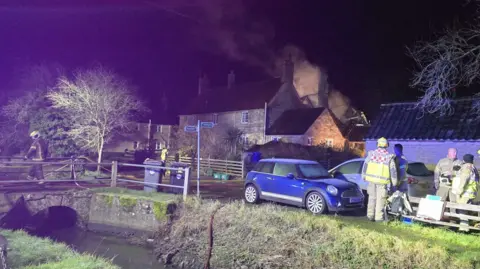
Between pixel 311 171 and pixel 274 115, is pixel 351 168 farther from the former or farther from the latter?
pixel 274 115

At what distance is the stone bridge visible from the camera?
492 inches

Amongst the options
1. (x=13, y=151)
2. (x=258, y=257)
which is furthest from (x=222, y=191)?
(x=13, y=151)

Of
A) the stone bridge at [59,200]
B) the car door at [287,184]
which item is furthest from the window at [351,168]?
the stone bridge at [59,200]

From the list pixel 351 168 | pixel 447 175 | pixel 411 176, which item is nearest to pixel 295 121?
pixel 351 168

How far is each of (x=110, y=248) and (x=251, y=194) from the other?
4706mm

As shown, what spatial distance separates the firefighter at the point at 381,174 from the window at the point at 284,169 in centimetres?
297

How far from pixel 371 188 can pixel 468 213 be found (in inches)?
84.8

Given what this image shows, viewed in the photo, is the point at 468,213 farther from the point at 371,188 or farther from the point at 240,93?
the point at 240,93

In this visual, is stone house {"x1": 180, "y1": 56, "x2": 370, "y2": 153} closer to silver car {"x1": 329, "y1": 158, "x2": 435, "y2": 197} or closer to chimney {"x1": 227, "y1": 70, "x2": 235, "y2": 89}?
chimney {"x1": 227, "y1": 70, "x2": 235, "y2": 89}

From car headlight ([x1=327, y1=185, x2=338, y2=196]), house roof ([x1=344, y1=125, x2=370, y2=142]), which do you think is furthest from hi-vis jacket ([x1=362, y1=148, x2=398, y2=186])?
house roof ([x1=344, y1=125, x2=370, y2=142])

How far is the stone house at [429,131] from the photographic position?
15.0m

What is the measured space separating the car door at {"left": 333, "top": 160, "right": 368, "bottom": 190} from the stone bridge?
874 centimetres

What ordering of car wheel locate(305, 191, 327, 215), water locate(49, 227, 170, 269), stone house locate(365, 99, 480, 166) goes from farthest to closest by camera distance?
stone house locate(365, 99, 480, 166) < car wheel locate(305, 191, 327, 215) < water locate(49, 227, 170, 269)

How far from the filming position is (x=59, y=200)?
42.9 ft
